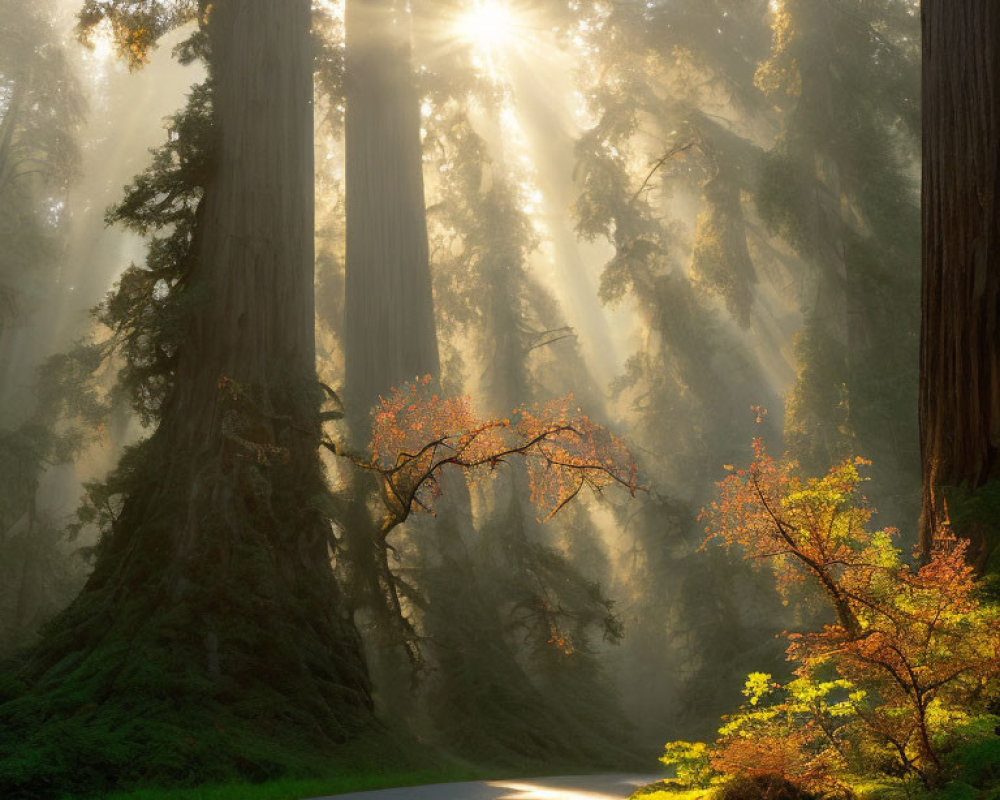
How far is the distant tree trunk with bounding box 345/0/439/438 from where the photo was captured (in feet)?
51.8

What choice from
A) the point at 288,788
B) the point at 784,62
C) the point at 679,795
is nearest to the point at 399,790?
the point at 288,788

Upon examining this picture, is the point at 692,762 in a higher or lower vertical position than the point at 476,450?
lower

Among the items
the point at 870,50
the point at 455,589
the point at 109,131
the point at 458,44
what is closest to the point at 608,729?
the point at 455,589

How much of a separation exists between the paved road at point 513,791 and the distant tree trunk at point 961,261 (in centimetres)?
382

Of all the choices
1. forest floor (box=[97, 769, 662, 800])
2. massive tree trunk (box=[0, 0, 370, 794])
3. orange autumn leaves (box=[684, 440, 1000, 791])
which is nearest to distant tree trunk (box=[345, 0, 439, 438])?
massive tree trunk (box=[0, 0, 370, 794])

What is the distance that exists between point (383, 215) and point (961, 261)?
13076 millimetres

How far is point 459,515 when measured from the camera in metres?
15.9

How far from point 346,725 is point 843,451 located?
464 inches

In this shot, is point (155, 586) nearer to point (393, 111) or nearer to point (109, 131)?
point (393, 111)

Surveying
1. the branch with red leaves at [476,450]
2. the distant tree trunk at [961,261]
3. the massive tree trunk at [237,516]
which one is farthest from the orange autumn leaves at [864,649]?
the branch with red leaves at [476,450]

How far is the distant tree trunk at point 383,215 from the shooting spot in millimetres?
15789

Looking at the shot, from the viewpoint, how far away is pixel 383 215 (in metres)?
16.8

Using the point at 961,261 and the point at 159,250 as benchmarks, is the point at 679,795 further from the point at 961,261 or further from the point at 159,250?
the point at 159,250

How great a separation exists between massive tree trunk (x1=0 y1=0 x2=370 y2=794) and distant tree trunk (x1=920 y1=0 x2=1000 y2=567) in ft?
18.9
